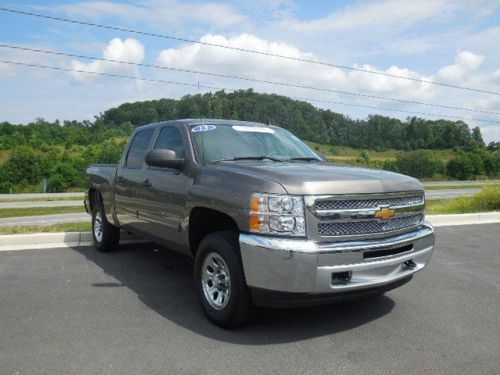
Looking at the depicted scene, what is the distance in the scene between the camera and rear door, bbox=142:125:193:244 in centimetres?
464

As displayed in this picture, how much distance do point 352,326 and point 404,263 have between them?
715mm

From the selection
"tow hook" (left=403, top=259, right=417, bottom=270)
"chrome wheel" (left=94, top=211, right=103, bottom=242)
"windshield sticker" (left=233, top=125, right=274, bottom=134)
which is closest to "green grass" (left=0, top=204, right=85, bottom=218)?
"chrome wheel" (left=94, top=211, right=103, bottom=242)

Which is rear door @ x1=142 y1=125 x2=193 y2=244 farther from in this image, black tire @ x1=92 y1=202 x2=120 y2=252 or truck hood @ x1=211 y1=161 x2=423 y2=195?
black tire @ x1=92 y1=202 x2=120 y2=252

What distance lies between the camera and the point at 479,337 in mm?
3885

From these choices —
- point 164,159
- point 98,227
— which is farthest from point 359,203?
point 98,227

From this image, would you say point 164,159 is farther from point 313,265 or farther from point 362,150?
point 362,150

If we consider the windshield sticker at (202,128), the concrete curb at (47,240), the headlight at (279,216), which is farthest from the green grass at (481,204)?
the headlight at (279,216)

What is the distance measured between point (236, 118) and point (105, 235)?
19.0 meters

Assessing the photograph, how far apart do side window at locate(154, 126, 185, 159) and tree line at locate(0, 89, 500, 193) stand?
13.1 m

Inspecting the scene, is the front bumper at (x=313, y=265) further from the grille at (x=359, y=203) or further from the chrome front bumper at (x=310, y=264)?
the grille at (x=359, y=203)

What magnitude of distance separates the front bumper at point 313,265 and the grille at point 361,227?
0.08 meters

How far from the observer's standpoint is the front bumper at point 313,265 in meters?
3.45

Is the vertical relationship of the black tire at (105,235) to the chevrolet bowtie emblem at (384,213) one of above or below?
below

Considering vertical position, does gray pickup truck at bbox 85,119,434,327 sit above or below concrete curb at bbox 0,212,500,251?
above
